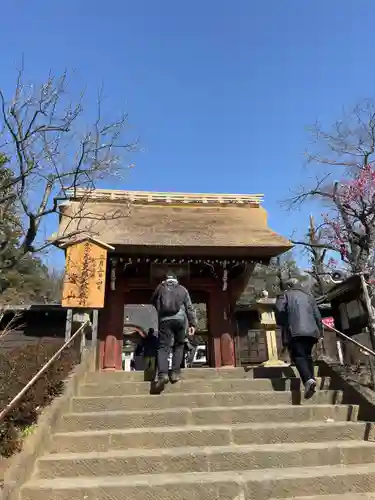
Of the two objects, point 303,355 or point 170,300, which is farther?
point 170,300

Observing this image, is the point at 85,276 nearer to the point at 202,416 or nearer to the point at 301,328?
the point at 202,416

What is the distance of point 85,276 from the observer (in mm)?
8195

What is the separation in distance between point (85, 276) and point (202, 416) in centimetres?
455

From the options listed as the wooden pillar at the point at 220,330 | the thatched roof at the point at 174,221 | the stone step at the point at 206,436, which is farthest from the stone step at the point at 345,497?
the wooden pillar at the point at 220,330

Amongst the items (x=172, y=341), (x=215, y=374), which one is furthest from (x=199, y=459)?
(x=215, y=374)

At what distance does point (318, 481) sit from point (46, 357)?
11.2 feet

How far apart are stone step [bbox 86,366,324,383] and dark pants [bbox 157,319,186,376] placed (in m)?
0.58

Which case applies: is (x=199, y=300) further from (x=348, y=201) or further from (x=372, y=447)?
(x=372, y=447)

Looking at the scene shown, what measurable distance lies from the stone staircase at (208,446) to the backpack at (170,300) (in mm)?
1080

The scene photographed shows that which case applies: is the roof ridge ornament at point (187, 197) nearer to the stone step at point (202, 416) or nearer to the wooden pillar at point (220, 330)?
the wooden pillar at point (220, 330)

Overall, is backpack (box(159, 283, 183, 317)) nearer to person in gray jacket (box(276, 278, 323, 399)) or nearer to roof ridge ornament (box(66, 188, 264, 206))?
person in gray jacket (box(276, 278, 323, 399))

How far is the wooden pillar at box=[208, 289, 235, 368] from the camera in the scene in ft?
32.7

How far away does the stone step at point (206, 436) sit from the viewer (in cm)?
408

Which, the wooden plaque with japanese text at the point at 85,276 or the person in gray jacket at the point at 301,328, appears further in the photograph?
the wooden plaque with japanese text at the point at 85,276
